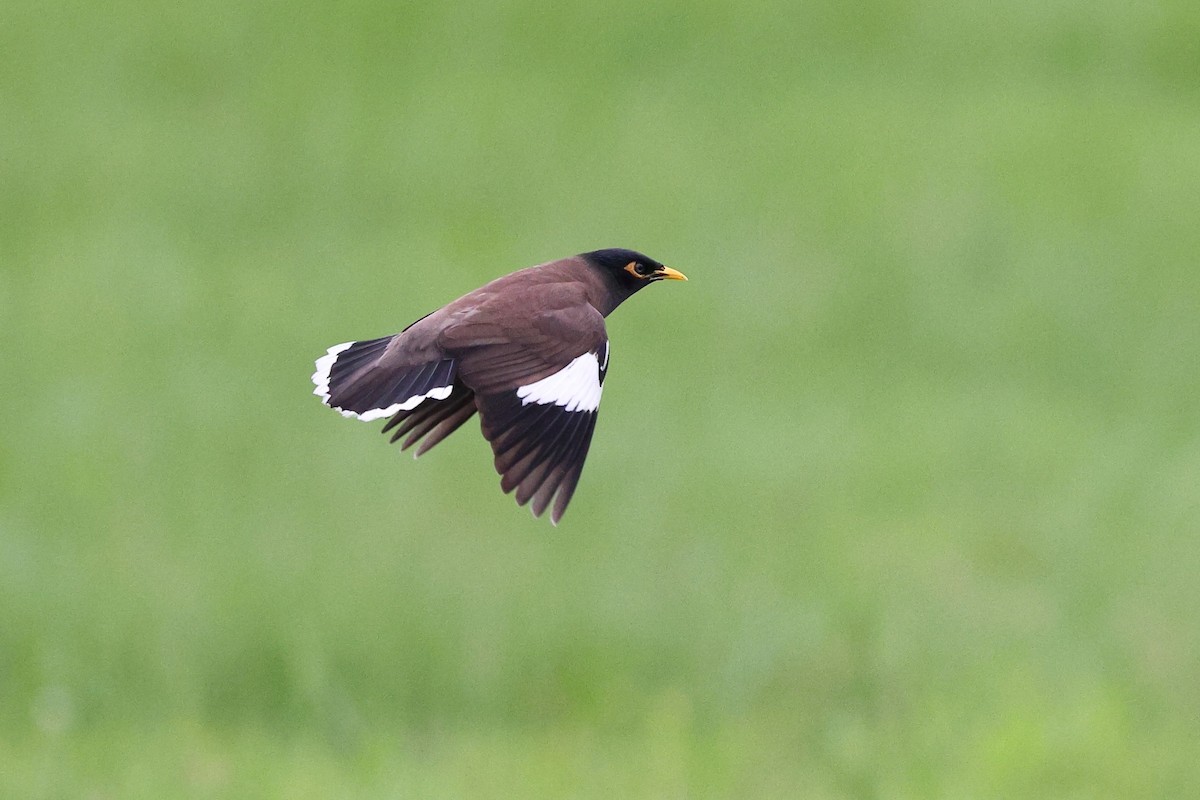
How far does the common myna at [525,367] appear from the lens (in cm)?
338

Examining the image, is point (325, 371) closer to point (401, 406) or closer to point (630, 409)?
point (401, 406)

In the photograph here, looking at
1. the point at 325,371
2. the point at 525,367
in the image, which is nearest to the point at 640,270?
the point at 525,367

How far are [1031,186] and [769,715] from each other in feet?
33.9

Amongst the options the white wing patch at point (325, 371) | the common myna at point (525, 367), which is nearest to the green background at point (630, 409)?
the white wing patch at point (325, 371)

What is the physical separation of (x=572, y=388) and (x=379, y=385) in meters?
0.39

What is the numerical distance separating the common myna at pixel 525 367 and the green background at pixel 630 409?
785 cm

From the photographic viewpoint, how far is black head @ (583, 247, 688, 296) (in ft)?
12.1

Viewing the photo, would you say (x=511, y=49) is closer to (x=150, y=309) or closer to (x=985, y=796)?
(x=150, y=309)

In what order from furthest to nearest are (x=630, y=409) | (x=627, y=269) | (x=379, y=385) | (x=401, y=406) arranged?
(x=630, y=409) → (x=627, y=269) → (x=379, y=385) → (x=401, y=406)

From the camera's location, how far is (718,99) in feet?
78.9

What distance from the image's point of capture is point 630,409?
1767 centimetres

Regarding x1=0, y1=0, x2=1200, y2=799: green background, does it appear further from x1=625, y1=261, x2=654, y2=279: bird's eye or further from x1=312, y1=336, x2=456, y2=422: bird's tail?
x1=625, y1=261, x2=654, y2=279: bird's eye

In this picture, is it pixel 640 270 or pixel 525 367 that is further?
pixel 640 270

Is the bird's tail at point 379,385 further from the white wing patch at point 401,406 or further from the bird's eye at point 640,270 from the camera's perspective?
the bird's eye at point 640,270
